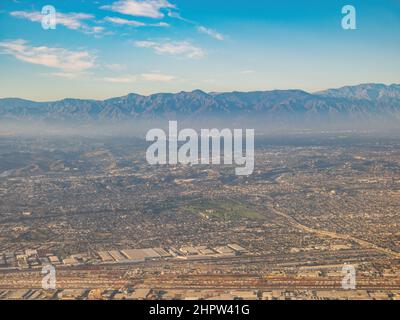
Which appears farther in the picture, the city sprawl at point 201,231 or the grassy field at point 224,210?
the grassy field at point 224,210

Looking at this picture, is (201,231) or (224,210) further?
(224,210)

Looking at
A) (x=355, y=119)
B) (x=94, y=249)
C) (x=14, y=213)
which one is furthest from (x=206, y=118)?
(x=94, y=249)

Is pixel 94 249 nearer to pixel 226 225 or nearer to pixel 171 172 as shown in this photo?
pixel 226 225

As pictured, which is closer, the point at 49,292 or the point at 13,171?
the point at 49,292

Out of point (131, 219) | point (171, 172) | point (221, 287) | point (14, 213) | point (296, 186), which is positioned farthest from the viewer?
point (171, 172)

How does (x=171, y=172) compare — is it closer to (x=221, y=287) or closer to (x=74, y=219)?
(x=74, y=219)

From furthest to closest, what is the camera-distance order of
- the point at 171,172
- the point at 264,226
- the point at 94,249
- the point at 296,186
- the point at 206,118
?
the point at 206,118
the point at 171,172
the point at 296,186
the point at 264,226
the point at 94,249

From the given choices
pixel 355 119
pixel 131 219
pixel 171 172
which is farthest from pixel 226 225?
pixel 355 119

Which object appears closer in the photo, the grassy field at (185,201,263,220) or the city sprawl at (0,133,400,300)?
the city sprawl at (0,133,400,300)

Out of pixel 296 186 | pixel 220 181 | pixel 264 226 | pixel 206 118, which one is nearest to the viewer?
pixel 264 226
